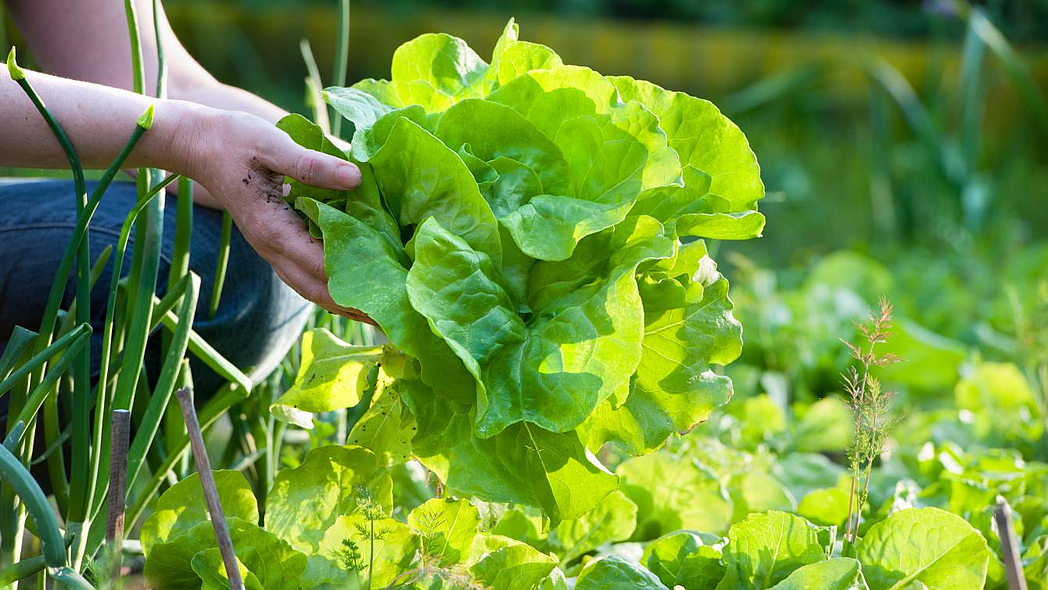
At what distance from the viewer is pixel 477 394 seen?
73 cm

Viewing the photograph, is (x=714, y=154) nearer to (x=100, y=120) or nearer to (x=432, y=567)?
(x=432, y=567)

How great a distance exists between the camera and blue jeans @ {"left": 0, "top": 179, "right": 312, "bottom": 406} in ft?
3.52

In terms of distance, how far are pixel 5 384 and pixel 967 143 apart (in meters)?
2.50

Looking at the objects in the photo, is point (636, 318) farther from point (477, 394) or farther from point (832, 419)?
point (832, 419)

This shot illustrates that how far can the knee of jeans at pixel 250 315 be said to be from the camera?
1.13 metres

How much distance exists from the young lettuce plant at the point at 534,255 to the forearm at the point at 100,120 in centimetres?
8

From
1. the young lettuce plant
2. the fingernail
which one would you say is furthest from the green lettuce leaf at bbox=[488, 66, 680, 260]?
the fingernail

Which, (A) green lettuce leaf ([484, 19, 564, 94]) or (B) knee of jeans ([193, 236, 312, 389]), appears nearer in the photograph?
(A) green lettuce leaf ([484, 19, 564, 94])

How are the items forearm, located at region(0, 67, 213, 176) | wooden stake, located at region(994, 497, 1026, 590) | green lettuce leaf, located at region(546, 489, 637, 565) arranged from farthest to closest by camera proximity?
green lettuce leaf, located at region(546, 489, 637, 565) < forearm, located at region(0, 67, 213, 176) < wooden stake, located at region(994, 497, 1026, 590)

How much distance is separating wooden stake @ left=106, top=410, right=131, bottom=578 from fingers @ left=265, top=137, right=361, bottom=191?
0.73ft

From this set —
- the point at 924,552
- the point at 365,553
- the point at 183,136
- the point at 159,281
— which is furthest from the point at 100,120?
the point at 924,552

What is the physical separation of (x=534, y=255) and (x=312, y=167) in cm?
19

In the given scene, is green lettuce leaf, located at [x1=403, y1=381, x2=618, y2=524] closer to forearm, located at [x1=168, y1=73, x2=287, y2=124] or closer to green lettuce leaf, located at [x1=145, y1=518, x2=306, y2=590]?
green lettuce leaf, located at [x1=145, y1=518, x2=306, y2=590]

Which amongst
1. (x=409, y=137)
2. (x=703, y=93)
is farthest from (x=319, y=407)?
(x=703, y=93)
